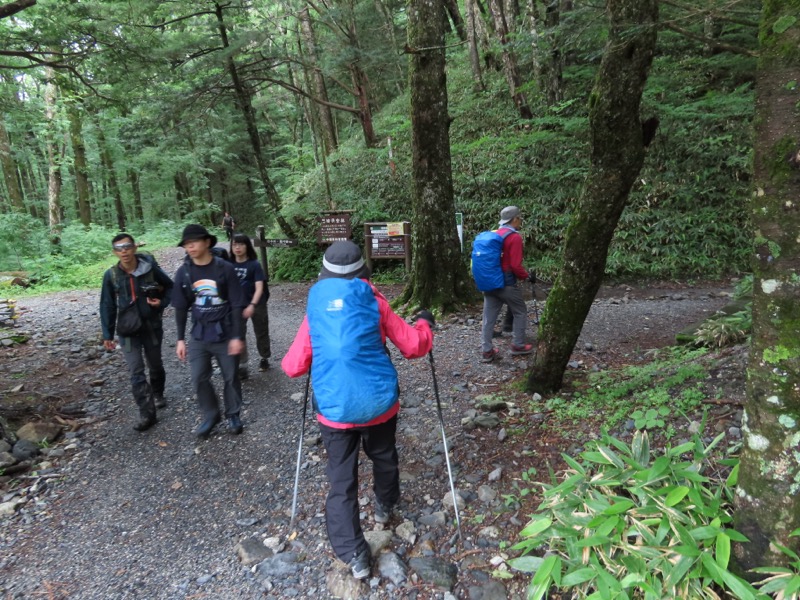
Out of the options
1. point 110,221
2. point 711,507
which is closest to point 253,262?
point 711,507

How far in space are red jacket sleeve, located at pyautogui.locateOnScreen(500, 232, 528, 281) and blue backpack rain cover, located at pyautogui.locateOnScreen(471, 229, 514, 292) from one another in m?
0.06

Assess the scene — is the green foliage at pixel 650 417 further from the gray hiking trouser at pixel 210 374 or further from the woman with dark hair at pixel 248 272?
the woman with dark hair at pixel 248 272

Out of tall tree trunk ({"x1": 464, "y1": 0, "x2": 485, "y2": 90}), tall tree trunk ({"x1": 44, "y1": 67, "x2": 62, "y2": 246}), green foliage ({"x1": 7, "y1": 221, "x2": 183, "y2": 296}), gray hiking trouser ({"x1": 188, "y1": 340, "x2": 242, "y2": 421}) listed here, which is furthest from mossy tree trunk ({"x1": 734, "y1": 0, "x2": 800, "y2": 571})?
tall tree trunk ({"x1": 44, "y1": 67, "x2": 62, "y2": 246})

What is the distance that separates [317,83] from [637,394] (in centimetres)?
1762

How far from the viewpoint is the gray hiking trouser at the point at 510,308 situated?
610 centimetres

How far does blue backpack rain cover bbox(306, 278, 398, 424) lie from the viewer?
2729 millimetres

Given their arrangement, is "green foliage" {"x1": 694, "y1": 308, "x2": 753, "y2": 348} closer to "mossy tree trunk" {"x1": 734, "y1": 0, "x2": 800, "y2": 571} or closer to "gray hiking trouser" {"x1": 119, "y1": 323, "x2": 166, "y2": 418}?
"mossy tree trunk" {"x1": 734, "y1": 0, "x2": 800, "y2": 571}

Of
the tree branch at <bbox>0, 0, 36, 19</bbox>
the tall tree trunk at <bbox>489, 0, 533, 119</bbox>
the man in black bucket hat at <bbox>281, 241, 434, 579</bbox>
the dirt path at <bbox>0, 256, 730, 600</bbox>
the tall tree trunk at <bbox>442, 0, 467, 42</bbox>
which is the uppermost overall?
the tall tree trunk at <bbox>442, 0, 467, 42</bbox>

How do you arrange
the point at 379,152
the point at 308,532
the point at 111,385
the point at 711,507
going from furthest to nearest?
the point at 379,152
the point at 111,385
the point at 308,532
the point at 711,507

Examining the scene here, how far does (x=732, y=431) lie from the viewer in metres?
3.32

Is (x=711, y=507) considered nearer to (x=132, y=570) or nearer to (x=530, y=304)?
(x=132, y=570)

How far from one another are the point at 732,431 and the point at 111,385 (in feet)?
24.0

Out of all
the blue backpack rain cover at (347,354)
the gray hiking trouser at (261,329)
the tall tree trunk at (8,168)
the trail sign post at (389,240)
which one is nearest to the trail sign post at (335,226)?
the trail sign post at (389,240)

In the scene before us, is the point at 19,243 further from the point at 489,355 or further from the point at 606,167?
the point at 606,167
